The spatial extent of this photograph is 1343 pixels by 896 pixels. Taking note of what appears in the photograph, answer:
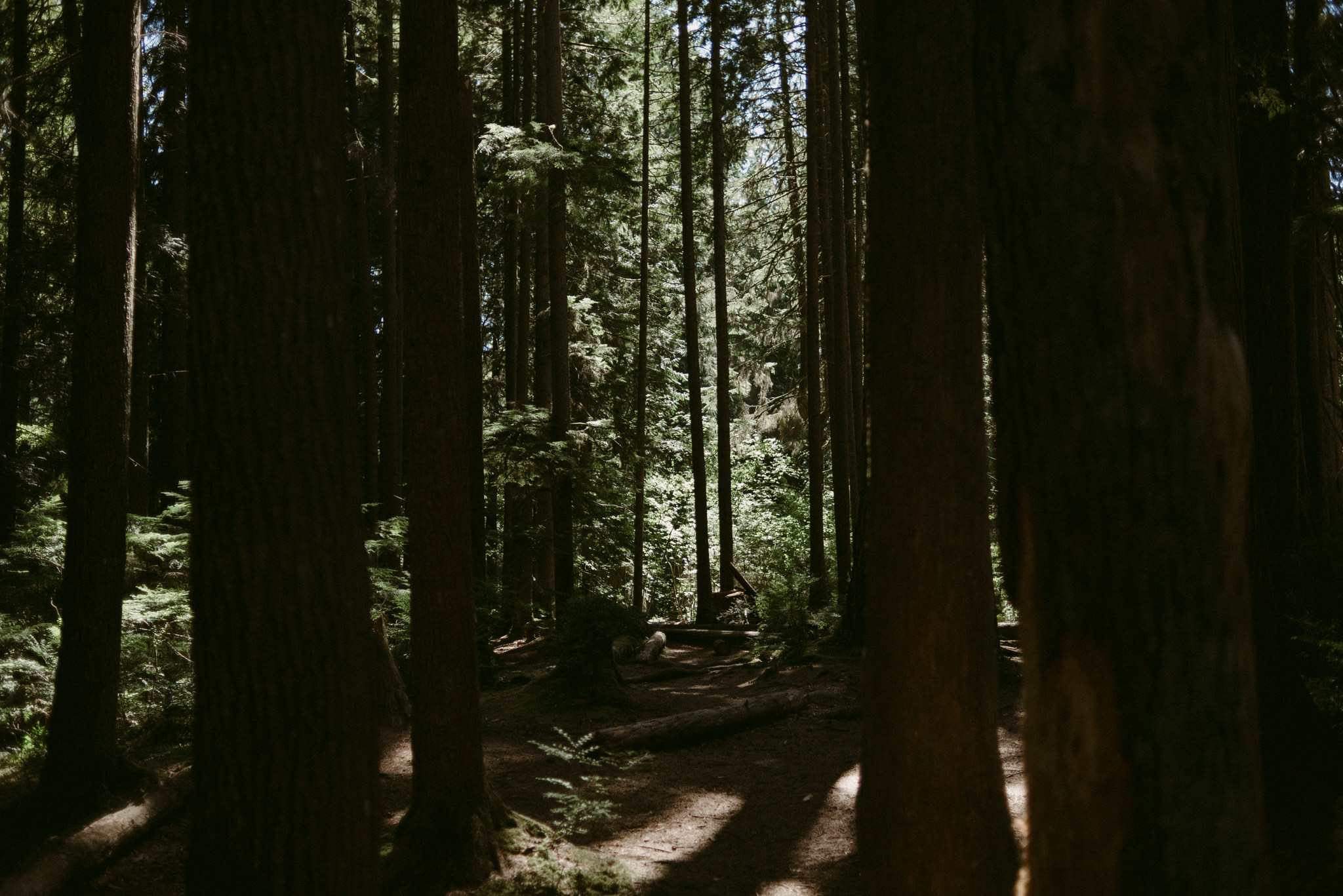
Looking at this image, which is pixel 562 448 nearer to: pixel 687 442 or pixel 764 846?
pixel 764 846

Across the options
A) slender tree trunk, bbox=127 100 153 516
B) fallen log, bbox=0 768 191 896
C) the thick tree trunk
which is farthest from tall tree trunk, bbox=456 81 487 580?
the thick tree trunk

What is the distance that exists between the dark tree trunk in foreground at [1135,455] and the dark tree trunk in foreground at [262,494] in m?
2.26

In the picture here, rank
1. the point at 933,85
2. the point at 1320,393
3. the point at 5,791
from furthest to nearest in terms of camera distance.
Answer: the point at 1320,393, the point at 5,791, the point at 933,85

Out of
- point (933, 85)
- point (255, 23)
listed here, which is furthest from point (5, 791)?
point (933, 85)

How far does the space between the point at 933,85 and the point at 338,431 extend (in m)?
3.10

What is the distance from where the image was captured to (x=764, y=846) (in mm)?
6055

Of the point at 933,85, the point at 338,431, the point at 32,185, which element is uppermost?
the point at 32,185

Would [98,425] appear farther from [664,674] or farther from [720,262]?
[720,262]

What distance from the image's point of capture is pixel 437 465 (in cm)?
512

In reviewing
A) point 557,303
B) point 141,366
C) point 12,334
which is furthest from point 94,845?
point 557,303

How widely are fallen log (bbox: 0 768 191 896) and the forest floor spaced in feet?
0.39

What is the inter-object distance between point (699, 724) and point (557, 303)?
850 centimetres


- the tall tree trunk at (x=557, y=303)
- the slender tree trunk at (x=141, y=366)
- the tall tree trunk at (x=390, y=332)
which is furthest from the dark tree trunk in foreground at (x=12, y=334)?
the tall tree trunk at (x=557, y=303)

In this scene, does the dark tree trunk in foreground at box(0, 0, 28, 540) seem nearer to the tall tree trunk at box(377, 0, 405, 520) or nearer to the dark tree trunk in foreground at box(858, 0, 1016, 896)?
the tall tree trunk at box(377, 0, 405, 520)
